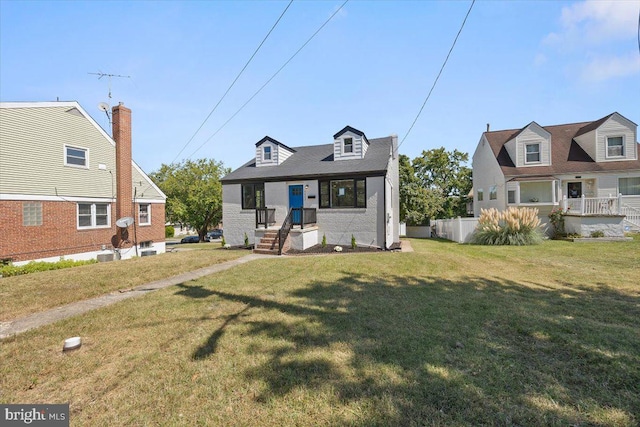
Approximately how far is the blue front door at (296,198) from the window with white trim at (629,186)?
20321mm

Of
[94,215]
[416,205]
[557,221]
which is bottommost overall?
[557,221]

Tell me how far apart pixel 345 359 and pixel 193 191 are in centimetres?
3442

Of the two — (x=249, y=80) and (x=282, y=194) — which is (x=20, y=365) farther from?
(x=282, y=194)

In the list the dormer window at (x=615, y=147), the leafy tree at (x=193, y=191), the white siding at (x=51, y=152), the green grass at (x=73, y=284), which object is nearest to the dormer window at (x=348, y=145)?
the green grass at (x=73, y=284)

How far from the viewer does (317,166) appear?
15.3 m

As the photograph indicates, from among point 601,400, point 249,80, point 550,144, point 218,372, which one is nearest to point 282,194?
point 249,80

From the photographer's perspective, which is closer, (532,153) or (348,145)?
(348,145)

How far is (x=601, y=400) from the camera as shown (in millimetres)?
2561

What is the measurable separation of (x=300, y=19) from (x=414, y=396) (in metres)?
9.30

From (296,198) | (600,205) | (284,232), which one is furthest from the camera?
(600,205)

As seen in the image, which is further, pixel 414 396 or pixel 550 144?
pixel 550 144

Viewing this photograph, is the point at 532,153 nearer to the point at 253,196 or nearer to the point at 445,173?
the point at 445,173

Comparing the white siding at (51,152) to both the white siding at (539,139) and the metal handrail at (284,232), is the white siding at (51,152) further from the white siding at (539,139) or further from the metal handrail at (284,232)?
the white siding at (539,139)

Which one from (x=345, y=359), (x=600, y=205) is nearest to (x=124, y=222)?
(x=345, y=359)
